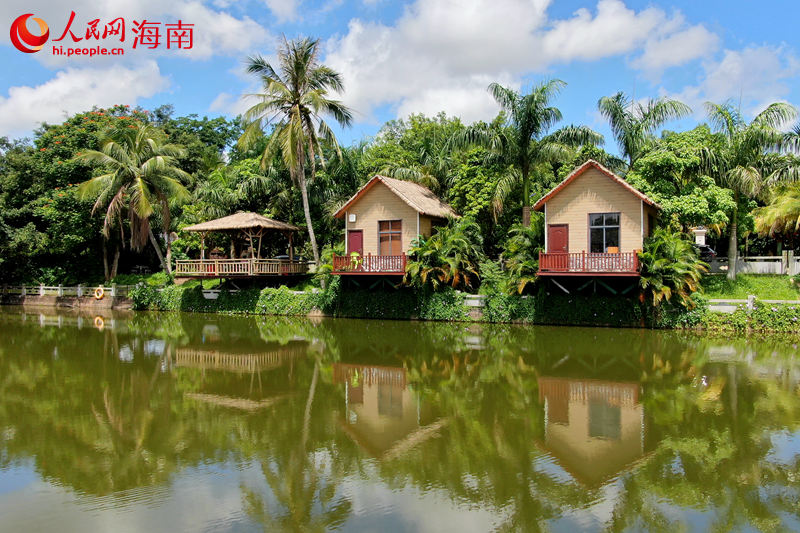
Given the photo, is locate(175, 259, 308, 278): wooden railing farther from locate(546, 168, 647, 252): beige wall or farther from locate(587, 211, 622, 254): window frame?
locate(587, 211, 622, 254): window frame

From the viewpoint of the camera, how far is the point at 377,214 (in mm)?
28312

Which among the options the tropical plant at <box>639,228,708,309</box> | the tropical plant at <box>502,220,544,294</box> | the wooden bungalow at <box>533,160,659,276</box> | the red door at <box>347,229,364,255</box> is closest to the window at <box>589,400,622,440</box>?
the tropical plant at <box>639,228,708,309</box>

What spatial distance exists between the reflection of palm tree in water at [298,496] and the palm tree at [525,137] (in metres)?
19.5

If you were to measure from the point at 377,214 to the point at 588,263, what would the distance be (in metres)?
10.3

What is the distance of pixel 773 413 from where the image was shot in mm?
11211

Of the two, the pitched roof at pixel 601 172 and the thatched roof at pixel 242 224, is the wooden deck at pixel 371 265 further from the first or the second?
the pitched roof at pixel 601 172

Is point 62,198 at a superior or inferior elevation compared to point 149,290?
superior

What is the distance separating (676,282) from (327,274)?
602 inches

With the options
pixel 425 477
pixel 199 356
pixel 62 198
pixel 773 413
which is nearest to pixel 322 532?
pixel 425 477

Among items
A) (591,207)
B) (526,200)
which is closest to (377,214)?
(526,200)

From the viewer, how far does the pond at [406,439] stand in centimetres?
729

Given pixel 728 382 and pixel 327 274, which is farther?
pixel 327 274

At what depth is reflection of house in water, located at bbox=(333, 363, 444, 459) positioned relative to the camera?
32.3ft

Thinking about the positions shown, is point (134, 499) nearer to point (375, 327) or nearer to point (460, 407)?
point (460, 407)
